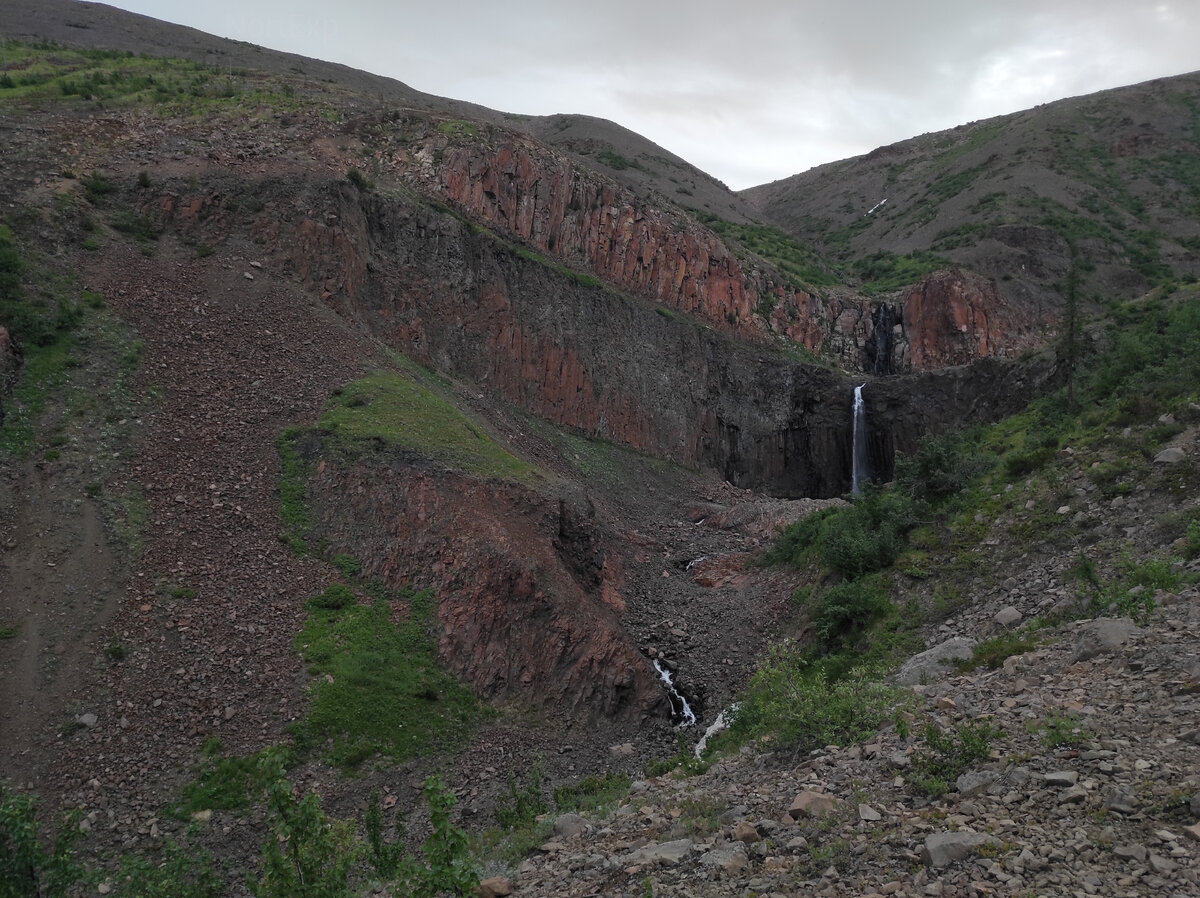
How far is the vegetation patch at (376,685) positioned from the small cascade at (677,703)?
219 inches

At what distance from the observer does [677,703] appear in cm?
2198

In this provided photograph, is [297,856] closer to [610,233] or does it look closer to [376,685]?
[376,685]

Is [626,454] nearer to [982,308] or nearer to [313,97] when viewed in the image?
[313,97]

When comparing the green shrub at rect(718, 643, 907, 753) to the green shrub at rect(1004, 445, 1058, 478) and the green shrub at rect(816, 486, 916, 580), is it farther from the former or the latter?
the green shrub at rect(1004, 445, 1058, 478)

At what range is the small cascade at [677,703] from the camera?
21.3 meters

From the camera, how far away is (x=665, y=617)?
26.1 m

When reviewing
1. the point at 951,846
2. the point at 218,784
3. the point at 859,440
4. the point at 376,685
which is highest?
the point at 859,440

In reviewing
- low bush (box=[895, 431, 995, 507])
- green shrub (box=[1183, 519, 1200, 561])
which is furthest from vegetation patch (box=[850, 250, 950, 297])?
green shrub (box=[1183, 519, 1200, 561])

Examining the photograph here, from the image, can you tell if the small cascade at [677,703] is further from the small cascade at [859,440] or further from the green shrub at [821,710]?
the small cascade at [859,440]

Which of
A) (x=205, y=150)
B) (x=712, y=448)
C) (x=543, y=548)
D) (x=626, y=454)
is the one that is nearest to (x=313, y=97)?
(x=205, y=150)

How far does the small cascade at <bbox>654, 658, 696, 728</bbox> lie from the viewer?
69.9 feet

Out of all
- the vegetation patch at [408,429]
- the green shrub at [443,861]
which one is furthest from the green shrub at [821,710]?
the vegetation patch at [408,429]

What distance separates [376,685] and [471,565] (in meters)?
4.29

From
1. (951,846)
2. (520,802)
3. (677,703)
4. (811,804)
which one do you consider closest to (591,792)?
(520,802)
